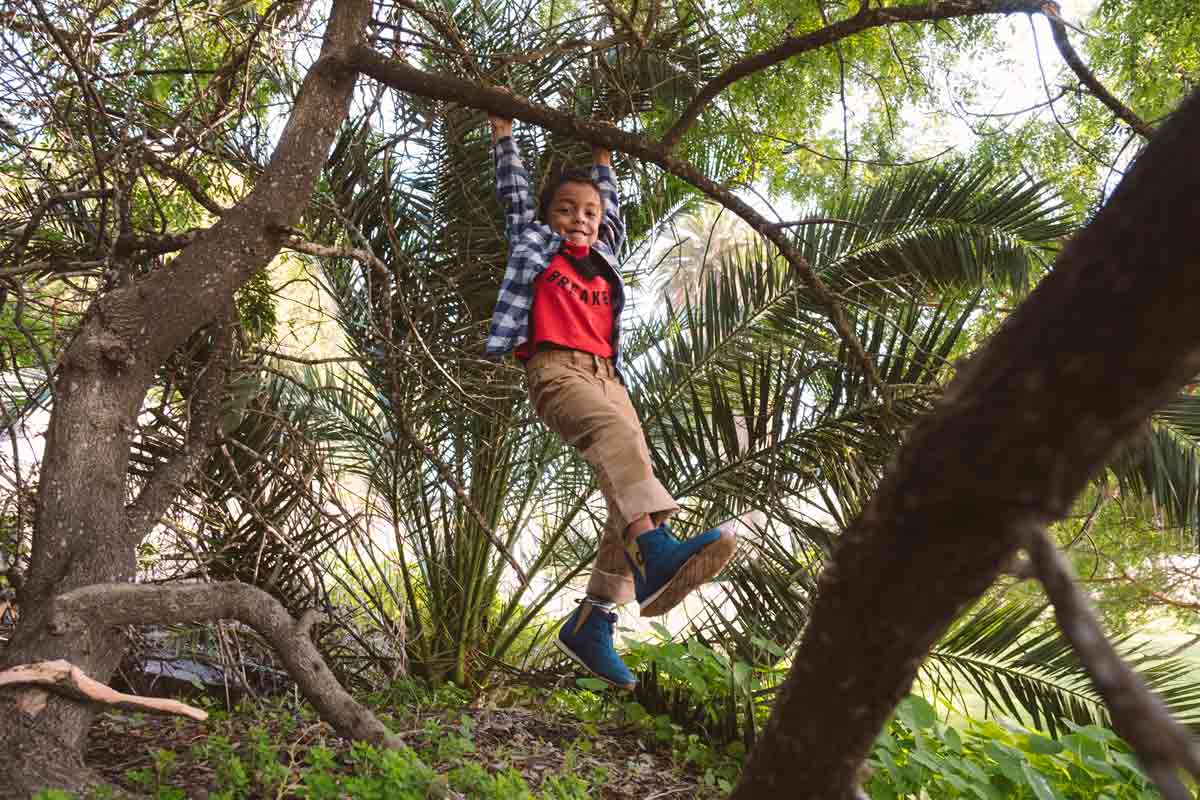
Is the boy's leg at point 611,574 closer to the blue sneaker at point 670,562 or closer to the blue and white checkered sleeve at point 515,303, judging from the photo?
the blue sneaker at point 670,562

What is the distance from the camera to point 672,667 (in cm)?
400

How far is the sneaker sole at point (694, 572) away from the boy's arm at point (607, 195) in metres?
1.44

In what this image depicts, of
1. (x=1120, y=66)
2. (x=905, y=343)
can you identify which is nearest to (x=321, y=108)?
(x=905, y=343)

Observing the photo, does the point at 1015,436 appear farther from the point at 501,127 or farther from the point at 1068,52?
the point at 501,127

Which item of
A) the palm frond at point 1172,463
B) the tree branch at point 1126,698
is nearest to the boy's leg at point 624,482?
the tree branch at point 1126,698

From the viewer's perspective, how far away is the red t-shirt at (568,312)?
322cm

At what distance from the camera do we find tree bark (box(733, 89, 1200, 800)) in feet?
2.88

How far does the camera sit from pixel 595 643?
10.7ft

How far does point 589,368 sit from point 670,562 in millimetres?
763

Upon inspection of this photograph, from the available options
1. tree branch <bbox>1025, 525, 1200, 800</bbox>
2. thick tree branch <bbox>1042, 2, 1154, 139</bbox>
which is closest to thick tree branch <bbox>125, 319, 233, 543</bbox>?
thick tree branch <bbox>1042, 2, 1154, 139</bbox>

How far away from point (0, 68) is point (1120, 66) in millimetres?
5632

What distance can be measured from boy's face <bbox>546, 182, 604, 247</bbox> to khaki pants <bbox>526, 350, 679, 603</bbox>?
0.46m

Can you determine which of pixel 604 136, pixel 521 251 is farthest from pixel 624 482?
pixel 604 136

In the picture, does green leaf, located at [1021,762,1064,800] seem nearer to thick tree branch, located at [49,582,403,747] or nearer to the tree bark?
thick tree branch, located at [49,582,403,747]
